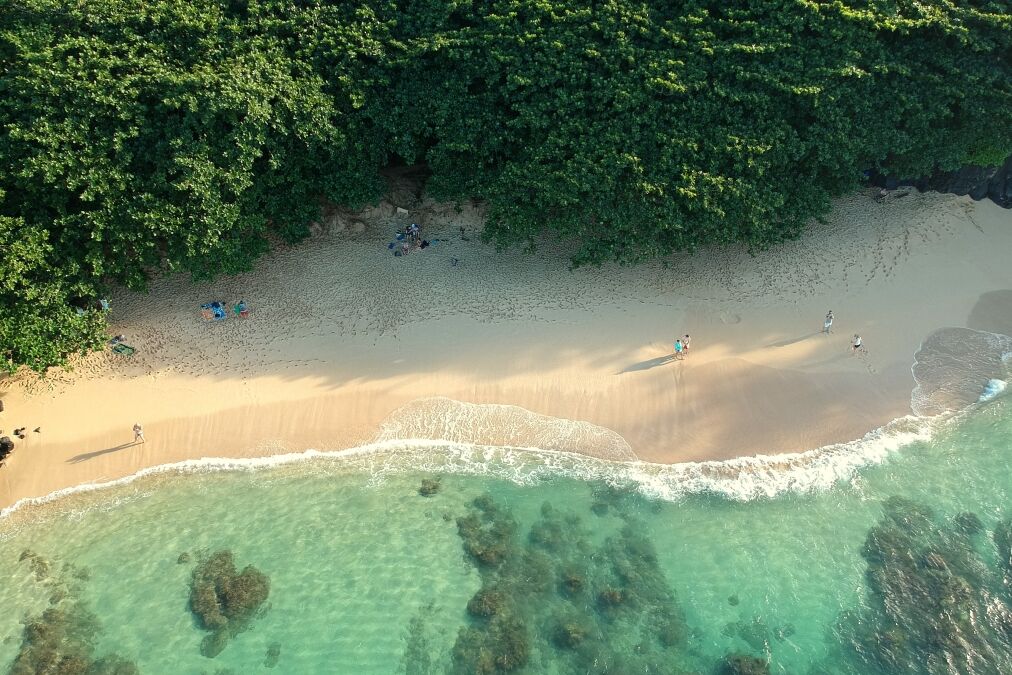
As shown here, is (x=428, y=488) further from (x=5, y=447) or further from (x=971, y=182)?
(x=971, y=182)

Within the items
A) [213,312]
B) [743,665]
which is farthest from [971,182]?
[213,312]

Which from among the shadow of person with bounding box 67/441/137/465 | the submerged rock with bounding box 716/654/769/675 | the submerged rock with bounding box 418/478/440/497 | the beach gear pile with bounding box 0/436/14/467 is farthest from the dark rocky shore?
the beach gear pile with bounding box 0/436/14/467

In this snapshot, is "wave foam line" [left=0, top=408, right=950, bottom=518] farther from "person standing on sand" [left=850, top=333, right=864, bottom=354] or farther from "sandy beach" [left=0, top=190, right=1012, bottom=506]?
"person standing on sand" [left=850, top=333, right=864, bottom=354]

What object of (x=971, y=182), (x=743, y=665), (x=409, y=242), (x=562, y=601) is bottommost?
(x=743, y=665)

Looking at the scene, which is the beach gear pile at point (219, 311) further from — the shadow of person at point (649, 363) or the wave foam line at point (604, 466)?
the shadow of person at point (649, 363)

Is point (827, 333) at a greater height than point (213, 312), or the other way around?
point (213, 312)
